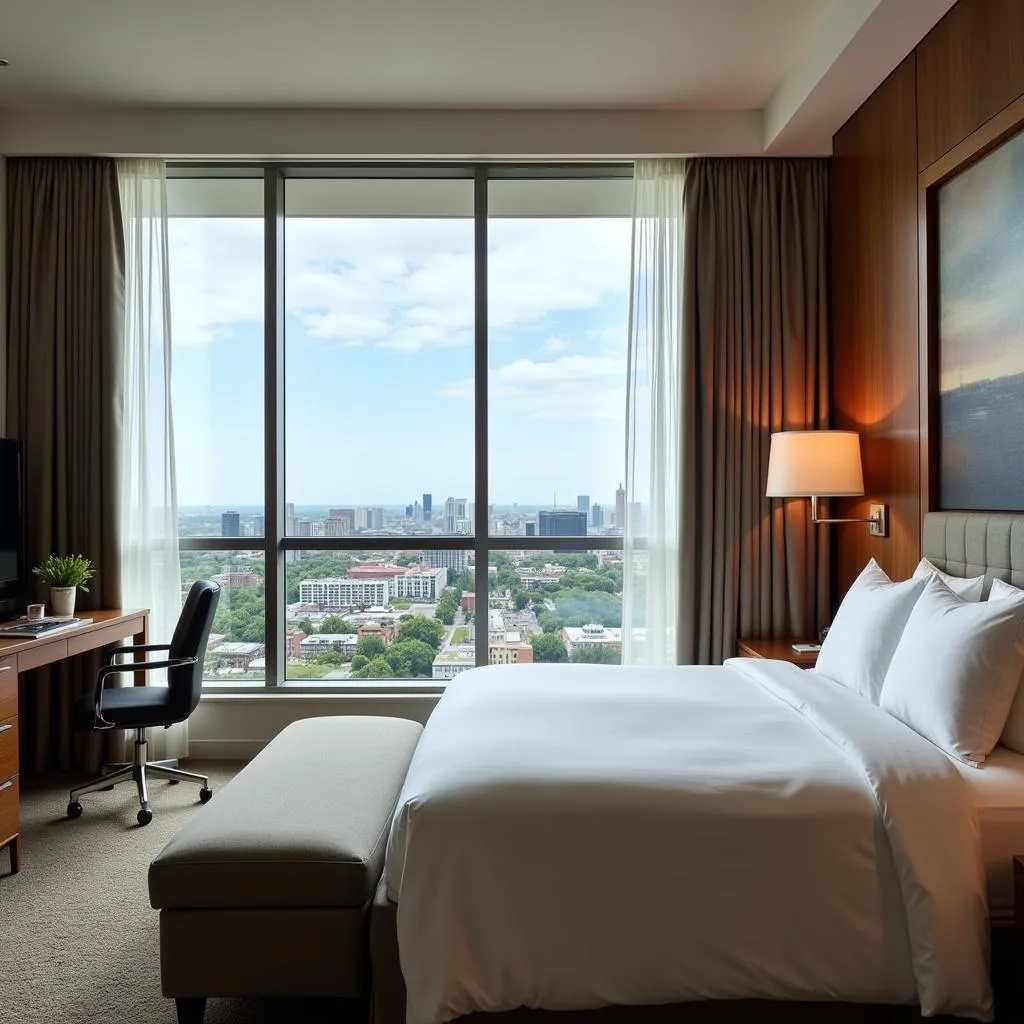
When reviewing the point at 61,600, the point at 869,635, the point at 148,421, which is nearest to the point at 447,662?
the point at 61,600

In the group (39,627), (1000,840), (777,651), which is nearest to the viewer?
(1000,840)

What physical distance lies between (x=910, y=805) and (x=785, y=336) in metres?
2.76

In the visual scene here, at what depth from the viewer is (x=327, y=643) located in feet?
13.8

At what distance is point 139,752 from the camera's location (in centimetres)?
348

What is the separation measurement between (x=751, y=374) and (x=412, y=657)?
7.42 feet

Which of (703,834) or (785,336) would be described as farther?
(785,336)

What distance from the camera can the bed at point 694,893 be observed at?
1647 millimetres

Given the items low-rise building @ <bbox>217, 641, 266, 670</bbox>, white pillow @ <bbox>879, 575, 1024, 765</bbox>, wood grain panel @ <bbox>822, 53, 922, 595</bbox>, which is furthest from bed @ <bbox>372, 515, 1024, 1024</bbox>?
low-rise building @ <bbox>217, 641, 266, 670</bbox>

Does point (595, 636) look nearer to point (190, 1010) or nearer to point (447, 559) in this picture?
point (447, 559)

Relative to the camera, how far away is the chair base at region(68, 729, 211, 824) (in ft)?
10.9

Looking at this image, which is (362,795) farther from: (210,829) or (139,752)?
(139,752)

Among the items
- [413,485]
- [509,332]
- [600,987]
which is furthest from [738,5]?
[600,987]

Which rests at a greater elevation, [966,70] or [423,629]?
[966,70]

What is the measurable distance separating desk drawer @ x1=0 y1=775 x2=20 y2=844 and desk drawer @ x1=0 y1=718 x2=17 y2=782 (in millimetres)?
30
